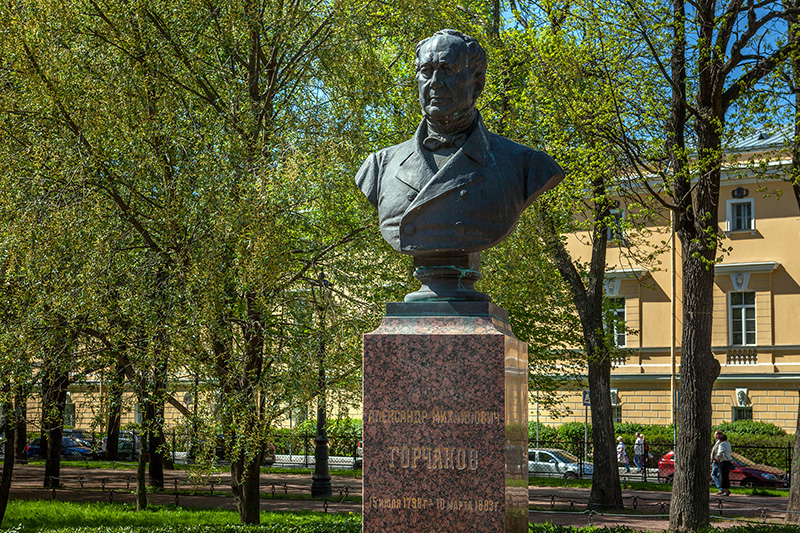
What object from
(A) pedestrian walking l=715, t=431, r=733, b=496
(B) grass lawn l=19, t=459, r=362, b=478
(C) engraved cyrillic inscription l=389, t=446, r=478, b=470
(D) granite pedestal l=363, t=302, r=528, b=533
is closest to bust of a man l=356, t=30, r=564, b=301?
(D) granite pedestal l=363, t=302, r=528, b=533

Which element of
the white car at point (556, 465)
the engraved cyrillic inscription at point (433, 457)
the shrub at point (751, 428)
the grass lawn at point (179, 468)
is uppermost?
the engraved cyrillic inscription at point (433, 457)

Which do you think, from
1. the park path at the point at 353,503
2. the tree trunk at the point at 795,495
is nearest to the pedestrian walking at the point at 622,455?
A: the park path at the point at 353,503

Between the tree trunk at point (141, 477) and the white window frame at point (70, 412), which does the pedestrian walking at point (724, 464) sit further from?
the white window frame at point (70, 412)

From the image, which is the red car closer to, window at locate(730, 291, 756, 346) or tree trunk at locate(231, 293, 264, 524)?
window at locate(730, 291, 756, 346)

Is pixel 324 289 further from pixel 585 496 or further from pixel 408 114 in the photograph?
pixel 585 496

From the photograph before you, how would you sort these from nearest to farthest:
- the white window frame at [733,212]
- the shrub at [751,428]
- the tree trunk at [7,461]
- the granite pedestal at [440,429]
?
1. the granite pedestal at [440,429]
2. the tree trunk at [7,461]
3. the shrub at [751,428]
4. the white window frame at [733,212]

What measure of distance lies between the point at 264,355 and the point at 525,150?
6.56 meters

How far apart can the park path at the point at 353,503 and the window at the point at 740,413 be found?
11008 millimetres

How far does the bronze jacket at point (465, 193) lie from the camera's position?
20.3 feet

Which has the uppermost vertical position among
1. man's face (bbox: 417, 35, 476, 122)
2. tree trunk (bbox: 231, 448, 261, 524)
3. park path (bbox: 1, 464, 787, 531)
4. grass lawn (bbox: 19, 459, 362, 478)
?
man's face (bbox: 417, 35, 476, 122)

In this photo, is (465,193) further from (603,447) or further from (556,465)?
(556,465)

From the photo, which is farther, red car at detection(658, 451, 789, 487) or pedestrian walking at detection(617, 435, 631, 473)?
pedestrian walking at detection(617, 435, 631, 473)

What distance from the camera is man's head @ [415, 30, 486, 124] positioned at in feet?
20.0

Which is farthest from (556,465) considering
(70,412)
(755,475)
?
(70,412)
